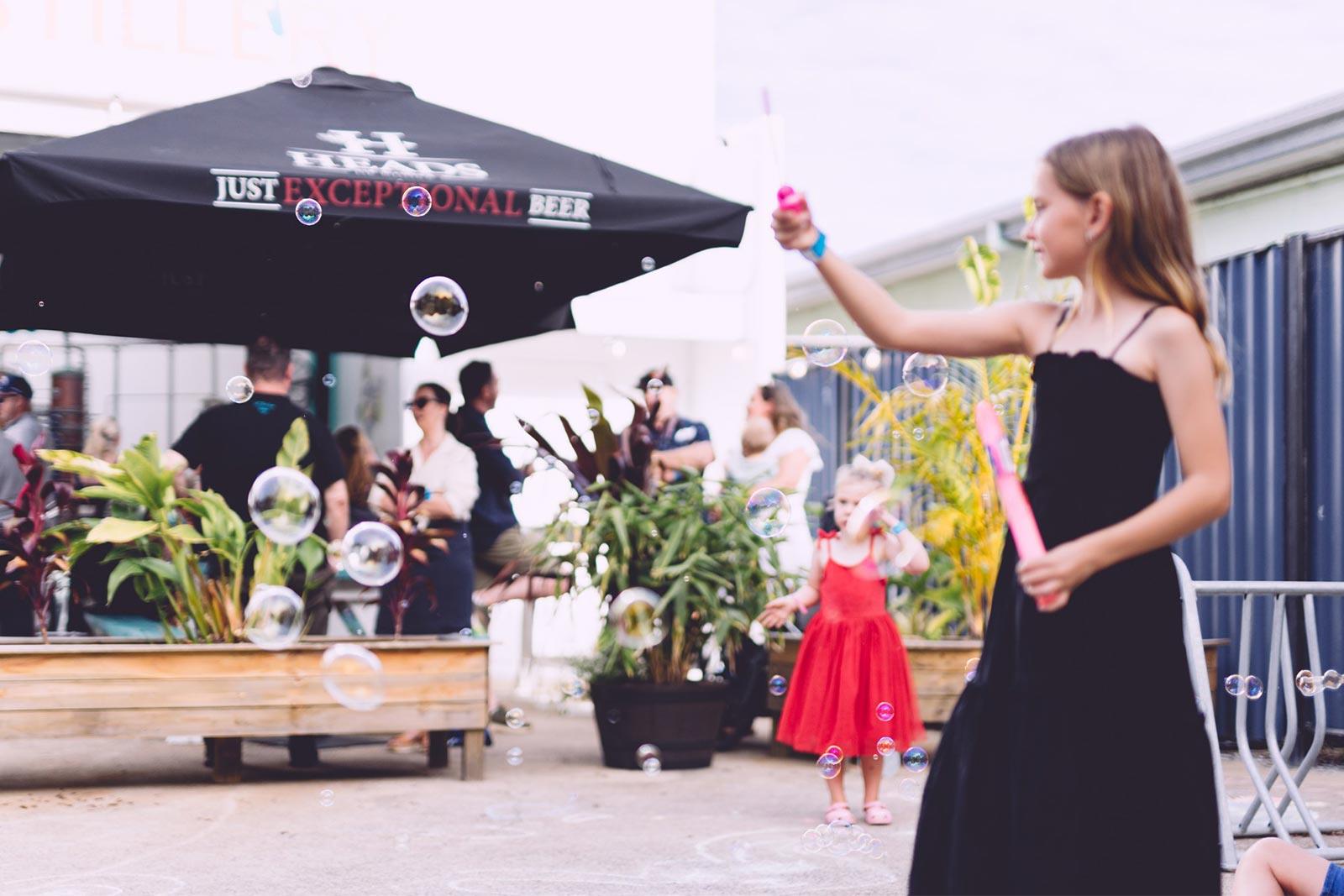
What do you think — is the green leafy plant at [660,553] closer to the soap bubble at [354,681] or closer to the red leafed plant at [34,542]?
the soap bubble at [354,681]

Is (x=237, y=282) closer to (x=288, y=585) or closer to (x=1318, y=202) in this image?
(x=288, y=585)

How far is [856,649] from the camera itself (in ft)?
18.1

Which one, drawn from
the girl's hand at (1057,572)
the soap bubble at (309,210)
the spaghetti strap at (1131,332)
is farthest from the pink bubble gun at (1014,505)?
the soap bubble at (309,210)

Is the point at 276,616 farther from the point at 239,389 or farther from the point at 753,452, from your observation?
the point at 753,452

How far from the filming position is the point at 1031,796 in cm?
211

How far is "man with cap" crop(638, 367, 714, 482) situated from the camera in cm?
700

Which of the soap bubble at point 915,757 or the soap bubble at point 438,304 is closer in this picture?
the soap bubble at point 915,757

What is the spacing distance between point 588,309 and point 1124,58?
22.5 feet

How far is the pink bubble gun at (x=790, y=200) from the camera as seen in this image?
7.49ft

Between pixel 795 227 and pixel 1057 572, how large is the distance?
648 mm

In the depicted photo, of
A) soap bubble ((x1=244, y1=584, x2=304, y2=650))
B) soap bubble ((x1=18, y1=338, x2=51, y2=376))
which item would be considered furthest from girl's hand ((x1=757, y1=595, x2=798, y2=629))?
soap bubble ((x1=18, y1=338, x2=51, y2=376))

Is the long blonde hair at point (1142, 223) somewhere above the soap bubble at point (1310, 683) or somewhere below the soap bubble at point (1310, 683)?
above

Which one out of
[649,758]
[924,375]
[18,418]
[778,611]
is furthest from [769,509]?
[18,418]

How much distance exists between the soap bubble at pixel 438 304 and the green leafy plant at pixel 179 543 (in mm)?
1034
